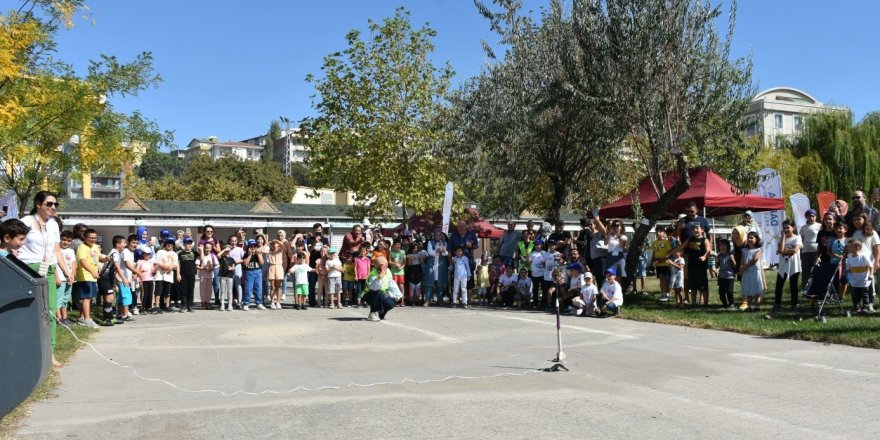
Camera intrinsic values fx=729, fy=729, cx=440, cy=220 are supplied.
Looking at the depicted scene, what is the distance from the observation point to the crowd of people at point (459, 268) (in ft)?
43.0

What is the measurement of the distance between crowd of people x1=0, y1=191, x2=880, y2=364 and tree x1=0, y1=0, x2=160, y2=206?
205 cm

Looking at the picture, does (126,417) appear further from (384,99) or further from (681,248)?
(384,99)

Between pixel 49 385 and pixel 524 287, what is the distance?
38.6 feet

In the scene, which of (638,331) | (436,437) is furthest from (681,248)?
(436,437)

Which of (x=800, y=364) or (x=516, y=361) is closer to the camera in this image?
(x=800, y=364)

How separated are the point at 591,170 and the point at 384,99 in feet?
24.6

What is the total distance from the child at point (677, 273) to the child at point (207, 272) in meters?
10.3

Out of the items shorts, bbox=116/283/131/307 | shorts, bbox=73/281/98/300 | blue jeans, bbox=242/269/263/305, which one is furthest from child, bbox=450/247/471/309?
shorts, bbox=73/281/98/300

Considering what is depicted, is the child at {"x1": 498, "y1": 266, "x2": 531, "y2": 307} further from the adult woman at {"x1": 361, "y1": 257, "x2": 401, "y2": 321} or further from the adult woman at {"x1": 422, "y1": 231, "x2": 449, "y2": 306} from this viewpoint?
the adult woman at {"x1": 361, "y1": 257, "x2": 401, "y2": 321}

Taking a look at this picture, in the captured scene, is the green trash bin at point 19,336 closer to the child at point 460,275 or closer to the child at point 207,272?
the child at point 207,272

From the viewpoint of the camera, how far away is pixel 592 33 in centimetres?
1623

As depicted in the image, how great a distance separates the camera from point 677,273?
15508mm

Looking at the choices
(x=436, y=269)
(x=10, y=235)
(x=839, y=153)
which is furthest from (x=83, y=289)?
(x=839, y=153)

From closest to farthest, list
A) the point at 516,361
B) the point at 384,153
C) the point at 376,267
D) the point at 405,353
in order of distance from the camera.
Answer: the point at 516,361, the point at 405,353, the point at 376,267, the point at 384,153
